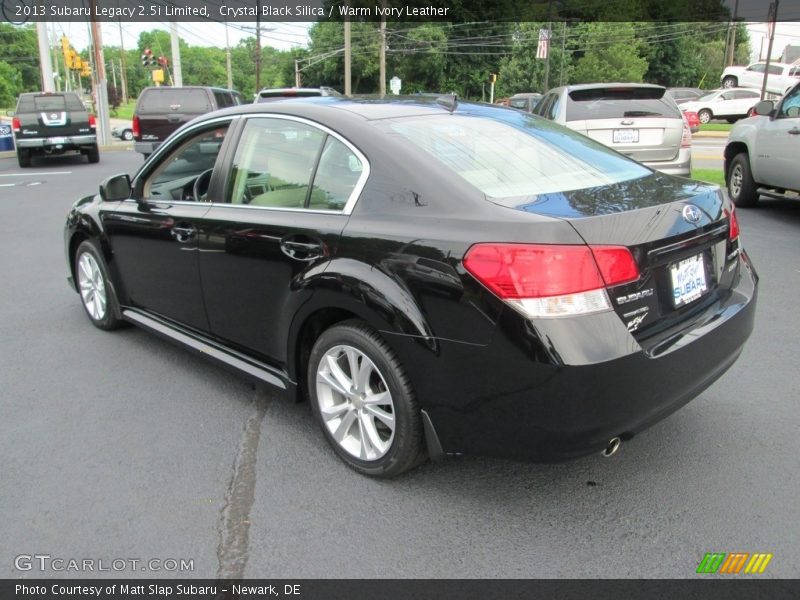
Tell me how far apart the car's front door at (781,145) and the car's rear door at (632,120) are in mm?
1113

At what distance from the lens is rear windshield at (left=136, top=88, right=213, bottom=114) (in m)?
16.0

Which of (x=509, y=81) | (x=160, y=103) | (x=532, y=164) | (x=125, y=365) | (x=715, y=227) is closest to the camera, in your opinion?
(x=715, y=227)

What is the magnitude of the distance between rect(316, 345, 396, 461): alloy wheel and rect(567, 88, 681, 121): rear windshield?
6.45 metres

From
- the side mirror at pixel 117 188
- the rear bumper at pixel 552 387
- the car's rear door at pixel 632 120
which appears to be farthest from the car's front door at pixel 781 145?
the side mirror at pixel 117 188

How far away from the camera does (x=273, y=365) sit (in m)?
3.54

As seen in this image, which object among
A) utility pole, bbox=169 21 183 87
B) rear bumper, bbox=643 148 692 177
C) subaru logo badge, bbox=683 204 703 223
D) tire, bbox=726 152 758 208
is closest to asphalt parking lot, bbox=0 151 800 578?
subaru logo badge, bbox=683 204 703 223

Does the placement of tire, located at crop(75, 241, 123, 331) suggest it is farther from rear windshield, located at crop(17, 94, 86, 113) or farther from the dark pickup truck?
rear windshield, located at crop(17, 94, 86, 113)

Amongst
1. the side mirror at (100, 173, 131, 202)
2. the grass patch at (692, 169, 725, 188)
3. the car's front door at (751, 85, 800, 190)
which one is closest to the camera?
the side mirror at (100, 173, 131, 202)

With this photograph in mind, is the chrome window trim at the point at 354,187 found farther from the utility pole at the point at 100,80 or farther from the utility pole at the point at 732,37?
the utility pole at the point at 732,37

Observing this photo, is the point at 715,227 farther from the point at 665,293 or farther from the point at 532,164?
the point at 532,164

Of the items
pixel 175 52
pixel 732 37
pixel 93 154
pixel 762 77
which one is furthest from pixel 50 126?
pixel 732 37

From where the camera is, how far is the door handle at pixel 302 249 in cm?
307
